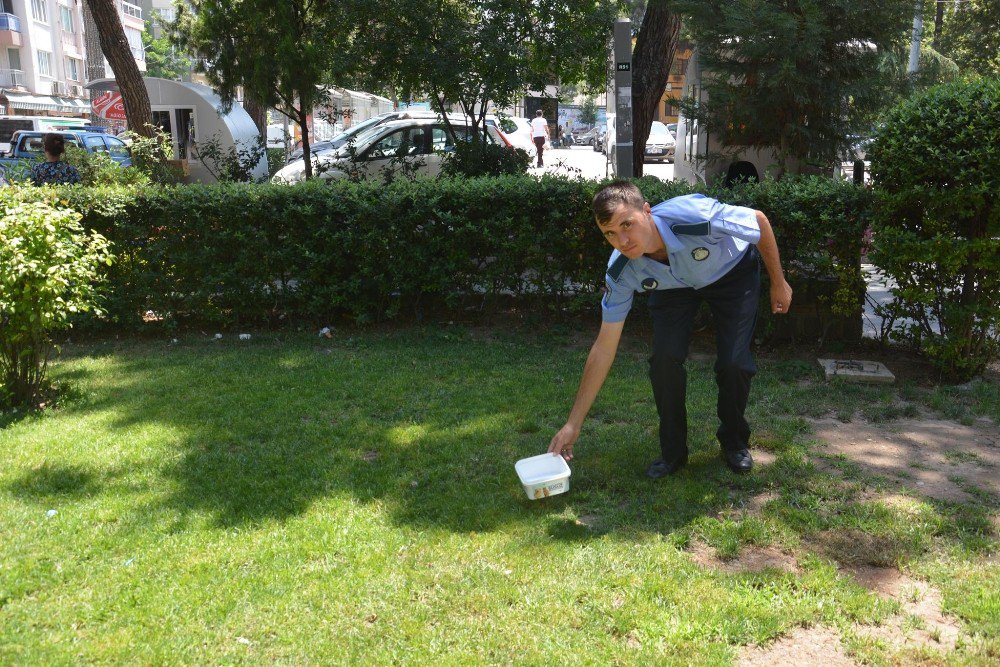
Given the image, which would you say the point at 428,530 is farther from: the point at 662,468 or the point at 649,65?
the point at 649,65

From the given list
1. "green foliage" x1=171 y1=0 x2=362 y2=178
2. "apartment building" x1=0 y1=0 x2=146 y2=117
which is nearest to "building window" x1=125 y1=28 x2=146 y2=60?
"apartment building" x1=0 y1=0 x2=146 y2=117

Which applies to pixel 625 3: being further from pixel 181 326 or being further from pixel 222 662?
pixel 222 662

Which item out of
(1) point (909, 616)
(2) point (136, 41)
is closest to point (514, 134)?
(1) point (909, 616)

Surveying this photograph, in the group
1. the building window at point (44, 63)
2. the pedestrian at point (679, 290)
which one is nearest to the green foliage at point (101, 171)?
the pedestrian at point (679, 290)

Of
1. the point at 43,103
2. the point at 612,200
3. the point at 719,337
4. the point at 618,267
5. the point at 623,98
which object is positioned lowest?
the point at 719,337

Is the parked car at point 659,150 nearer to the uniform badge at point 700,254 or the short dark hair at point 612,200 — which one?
the uniform badge at point 700,254

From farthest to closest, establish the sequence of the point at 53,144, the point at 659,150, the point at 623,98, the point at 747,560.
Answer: the point at 659,150
the point at 623,98
the point at 53,144
the point at 747,560

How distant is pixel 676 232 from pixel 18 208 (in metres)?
4.27

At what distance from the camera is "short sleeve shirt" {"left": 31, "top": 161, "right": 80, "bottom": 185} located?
9406 mm

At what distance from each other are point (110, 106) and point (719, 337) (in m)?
25.4

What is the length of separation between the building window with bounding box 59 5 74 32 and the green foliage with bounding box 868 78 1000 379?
2631 inches

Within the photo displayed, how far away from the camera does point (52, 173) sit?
943cm

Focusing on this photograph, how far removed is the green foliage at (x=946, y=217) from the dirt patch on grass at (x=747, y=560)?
125 inches

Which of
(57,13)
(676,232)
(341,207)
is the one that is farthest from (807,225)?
(57,13)
